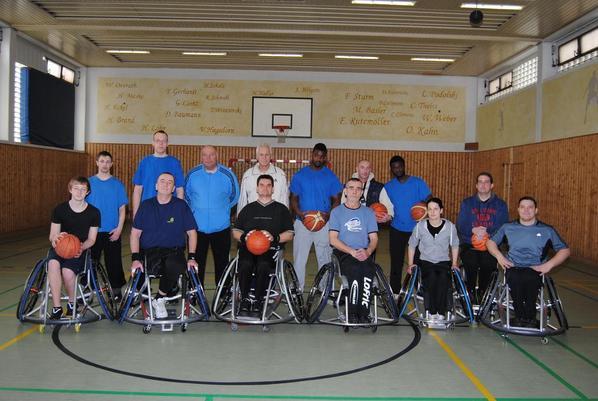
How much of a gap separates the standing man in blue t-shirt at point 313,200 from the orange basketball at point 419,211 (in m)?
0.71

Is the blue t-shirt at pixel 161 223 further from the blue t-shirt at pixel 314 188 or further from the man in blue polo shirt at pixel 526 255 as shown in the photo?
the man in blue polo shirt at pixel 526 255

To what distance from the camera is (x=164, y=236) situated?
174 inches

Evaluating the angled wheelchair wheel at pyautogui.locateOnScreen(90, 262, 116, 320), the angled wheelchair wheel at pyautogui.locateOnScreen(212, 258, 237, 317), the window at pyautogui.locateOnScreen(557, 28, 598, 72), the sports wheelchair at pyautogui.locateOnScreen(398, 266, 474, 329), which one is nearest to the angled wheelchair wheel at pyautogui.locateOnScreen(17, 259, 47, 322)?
the angled wheelchair wheel at pyautogui.locateOnScreen(90, 262, 116, 320)

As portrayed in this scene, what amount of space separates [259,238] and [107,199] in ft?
4.69

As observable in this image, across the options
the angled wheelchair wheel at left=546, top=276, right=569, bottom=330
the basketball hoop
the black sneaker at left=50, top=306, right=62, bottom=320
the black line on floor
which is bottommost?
the black line on floor

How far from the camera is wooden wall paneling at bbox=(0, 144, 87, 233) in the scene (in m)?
10.7

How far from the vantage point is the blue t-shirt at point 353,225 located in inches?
181

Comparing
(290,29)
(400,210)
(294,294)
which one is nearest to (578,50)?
(290,29)

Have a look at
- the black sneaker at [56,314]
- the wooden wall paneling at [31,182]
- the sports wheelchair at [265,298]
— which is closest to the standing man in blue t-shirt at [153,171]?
the sports wheelchair at [265,298]

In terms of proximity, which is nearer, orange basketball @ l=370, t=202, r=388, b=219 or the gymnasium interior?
the gymnasium interior

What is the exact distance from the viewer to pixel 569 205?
379 inches

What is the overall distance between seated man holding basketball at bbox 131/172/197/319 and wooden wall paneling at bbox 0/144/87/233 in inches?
291

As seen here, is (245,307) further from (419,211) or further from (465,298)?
(419,211)

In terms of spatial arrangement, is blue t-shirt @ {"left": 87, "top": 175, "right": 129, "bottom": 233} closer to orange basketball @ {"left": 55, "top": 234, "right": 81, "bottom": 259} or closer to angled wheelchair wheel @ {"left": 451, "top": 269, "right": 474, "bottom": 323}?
orange basketball @ {"left": 55, "top": 234, "right": 81, "bottom": 259}
